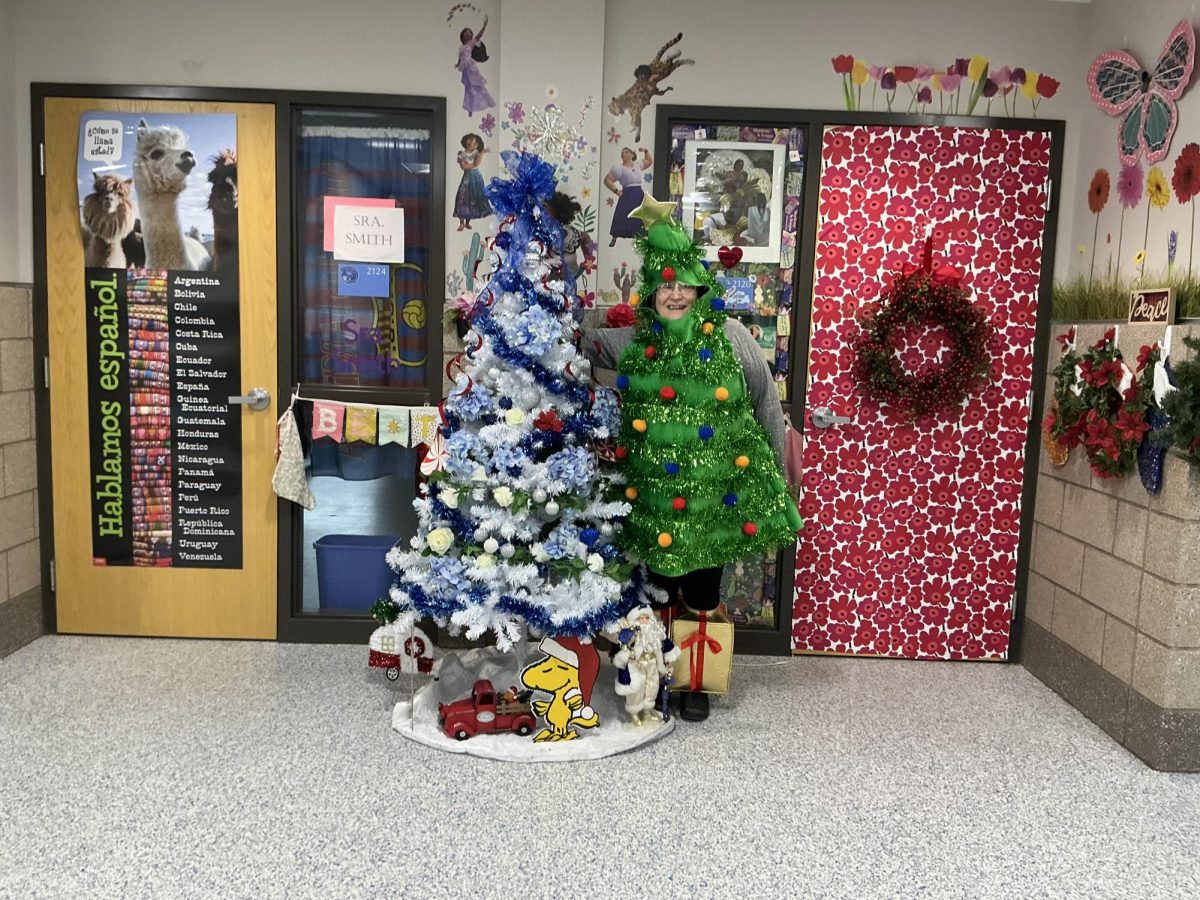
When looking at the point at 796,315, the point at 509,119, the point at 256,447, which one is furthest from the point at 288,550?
the point at 796,315

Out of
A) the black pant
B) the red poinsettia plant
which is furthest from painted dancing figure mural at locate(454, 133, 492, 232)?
the red poinsettia plant

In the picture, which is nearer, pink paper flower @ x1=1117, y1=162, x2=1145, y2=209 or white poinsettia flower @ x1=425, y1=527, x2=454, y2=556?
white poinsettia flower @ x1=425, y1=527, x2=454, y2=556

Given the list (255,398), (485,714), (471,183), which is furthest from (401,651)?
(471,183)

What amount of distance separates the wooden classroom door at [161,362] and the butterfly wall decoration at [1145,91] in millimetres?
2920

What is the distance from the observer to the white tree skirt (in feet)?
8.59

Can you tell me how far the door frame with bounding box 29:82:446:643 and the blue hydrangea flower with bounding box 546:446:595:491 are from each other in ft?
2.84

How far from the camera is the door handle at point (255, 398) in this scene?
131 inches

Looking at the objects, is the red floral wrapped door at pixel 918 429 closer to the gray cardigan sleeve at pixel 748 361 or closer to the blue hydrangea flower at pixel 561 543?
the gray cardigan sleeve at pixel 748 361

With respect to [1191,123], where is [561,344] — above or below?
below

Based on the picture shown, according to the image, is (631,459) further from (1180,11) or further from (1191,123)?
(1180,11)

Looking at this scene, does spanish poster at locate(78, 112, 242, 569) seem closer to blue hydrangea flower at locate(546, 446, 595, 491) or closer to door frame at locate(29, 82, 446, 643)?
door frame at locate(29, 82, 446, 643)

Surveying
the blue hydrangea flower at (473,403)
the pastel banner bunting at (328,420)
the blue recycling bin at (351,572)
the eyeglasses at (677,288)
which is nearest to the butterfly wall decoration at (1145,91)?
the eyeglasses at (677,288)

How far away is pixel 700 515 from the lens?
275cm

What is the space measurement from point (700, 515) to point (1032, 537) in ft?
4.93
